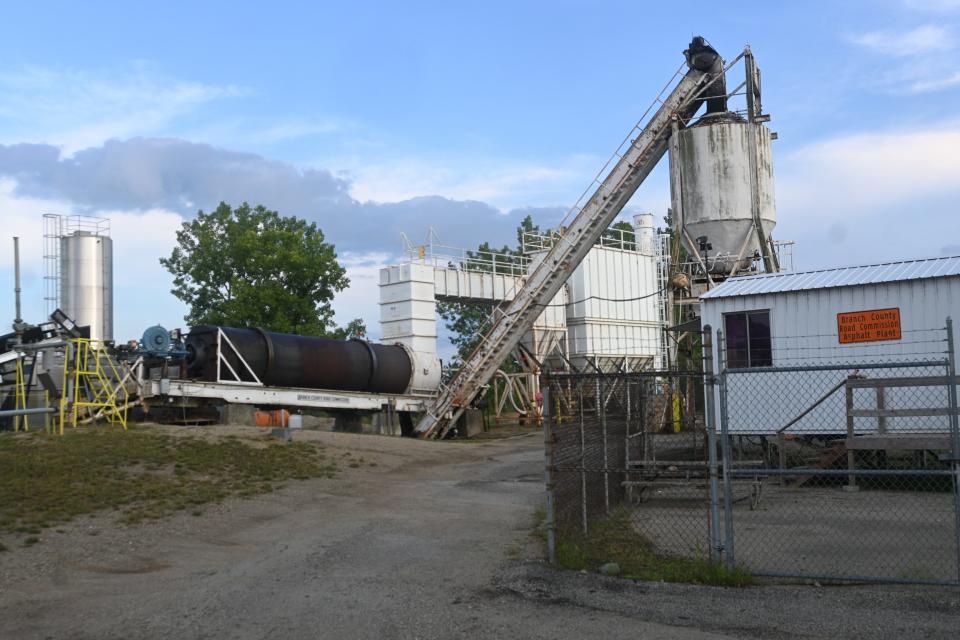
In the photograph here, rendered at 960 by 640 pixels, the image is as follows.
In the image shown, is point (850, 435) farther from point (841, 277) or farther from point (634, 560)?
point (634, 560)

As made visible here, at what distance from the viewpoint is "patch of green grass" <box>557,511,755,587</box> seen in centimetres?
968

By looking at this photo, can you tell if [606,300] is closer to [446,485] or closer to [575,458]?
[446,485]

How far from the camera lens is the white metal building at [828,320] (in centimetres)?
1820

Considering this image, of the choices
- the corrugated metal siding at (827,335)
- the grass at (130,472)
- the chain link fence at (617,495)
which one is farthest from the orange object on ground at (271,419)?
the corrugated metal siding at (827,335)

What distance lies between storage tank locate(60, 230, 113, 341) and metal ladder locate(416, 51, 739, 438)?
52.6 ft

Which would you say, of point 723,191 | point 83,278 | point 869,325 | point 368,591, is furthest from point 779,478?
point 83,278

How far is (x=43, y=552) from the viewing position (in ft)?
37.9

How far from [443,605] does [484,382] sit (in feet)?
72.8

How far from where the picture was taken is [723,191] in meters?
28.6

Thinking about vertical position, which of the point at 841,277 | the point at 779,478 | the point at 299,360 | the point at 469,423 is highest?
the point at 841,277

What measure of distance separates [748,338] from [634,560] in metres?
10.6

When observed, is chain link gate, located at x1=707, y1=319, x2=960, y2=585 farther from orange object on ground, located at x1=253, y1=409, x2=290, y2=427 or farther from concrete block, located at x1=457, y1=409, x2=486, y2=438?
orange object on ground, located at x1=253, y1=409, x2=290, y2=427

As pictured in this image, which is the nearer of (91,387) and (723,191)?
(91,387)

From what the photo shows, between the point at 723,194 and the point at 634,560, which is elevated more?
the point at 723,194
